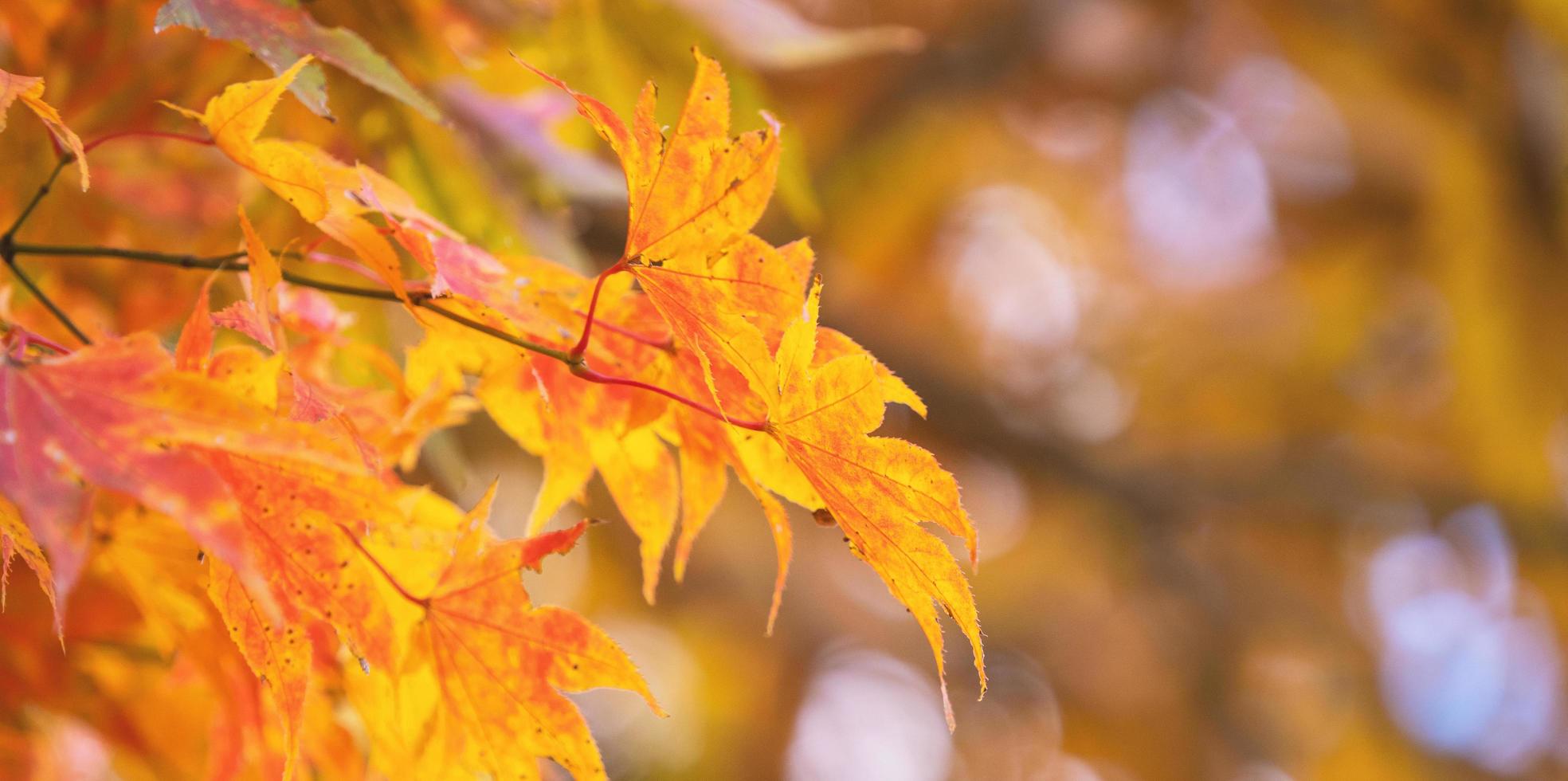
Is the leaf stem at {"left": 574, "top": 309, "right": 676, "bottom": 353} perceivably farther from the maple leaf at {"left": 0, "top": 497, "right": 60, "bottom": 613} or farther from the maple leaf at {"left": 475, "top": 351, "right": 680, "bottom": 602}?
the maple leaf at {"left": 0, "top": 497, "right": 60, "bottom": 613}

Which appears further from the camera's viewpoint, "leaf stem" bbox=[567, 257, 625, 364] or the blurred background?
the blurred background

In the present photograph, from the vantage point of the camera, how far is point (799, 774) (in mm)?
2344

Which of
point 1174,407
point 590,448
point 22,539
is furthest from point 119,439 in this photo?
point 1174,407

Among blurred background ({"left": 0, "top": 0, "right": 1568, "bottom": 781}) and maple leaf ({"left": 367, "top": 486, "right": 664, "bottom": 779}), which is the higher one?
maple leaf ({"left": 367, "top": 486, "right": 664, "bottom": 779})

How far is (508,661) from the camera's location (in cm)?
36

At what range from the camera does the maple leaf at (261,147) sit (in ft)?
0.97

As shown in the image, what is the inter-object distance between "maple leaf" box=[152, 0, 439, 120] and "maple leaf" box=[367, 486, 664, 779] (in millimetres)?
140

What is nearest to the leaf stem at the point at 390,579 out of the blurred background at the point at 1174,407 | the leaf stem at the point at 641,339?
the leaf stem at the point at 641,339

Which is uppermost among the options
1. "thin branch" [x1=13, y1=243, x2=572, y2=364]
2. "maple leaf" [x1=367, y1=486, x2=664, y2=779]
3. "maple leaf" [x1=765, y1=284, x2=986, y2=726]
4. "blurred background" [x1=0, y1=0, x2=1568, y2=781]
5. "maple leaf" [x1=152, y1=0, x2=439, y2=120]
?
"maple leaf" [x1=152, y1=0, x2=439, y2=120]

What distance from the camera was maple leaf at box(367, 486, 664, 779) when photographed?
0.34 meters

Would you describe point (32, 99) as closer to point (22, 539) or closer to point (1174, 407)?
point (22, 539)

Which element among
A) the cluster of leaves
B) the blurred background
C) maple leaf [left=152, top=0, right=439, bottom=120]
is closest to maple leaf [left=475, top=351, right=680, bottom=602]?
the cluster of leaves

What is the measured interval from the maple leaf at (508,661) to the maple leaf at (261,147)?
0.11m

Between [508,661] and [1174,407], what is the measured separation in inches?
92.1
